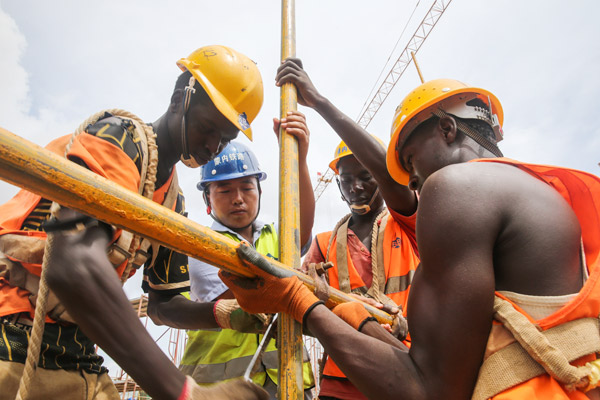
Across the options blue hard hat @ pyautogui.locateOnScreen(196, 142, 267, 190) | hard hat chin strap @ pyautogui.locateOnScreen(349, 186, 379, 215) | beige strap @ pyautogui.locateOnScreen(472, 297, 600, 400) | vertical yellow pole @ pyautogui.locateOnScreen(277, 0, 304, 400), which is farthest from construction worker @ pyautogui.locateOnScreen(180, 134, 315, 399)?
beige strap @ pyautogui.locateOnScreen(472, 297, 600, 400)

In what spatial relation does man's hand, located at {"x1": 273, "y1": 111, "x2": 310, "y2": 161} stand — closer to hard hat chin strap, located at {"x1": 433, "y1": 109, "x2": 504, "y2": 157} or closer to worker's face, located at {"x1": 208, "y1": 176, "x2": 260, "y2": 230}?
hard hat chin strap, located at {"x1": 433, "y1": 109, "x2": 504, "y2": 157}

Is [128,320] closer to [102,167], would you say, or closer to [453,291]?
[102,167]

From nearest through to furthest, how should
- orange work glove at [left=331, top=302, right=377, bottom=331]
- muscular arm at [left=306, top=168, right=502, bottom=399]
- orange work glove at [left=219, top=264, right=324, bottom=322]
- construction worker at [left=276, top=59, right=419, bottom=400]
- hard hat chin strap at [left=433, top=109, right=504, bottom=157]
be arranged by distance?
muscular arm at [left=306, top=168, right=502, bottom=399], orange work glove at [left=219, top=264, right=324, bottom=322], orange work glove at [left=331, top=302, right=377, bottom=331], hard hat chin strap at [left=433, top=109, right=504, bottom=157], construction worker at [left=276, top=59, right=419, bottom=400]

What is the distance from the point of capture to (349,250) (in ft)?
12.0

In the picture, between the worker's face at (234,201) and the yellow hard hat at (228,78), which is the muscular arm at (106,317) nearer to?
the yellow hard hat at (228,78)

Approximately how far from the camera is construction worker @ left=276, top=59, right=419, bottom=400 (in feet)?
10.1

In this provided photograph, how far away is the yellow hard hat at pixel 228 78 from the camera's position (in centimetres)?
280

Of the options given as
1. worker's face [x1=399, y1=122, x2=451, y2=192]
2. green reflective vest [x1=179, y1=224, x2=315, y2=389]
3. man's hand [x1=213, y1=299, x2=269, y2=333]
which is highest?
worker's face [x1=399, y1=122, x2=451, y2=192]

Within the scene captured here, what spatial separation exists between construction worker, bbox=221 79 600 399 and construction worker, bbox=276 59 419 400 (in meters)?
1.32

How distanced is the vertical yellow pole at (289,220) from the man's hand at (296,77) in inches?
2.1

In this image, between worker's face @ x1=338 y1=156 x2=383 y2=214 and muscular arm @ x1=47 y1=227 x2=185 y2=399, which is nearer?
muscular arm @ x1=47 y1=227 x2=185 y2=399

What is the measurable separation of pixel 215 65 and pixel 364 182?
2014 mm

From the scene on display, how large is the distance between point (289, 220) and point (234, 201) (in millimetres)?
1660

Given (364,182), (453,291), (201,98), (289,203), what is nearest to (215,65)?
(201,98)
